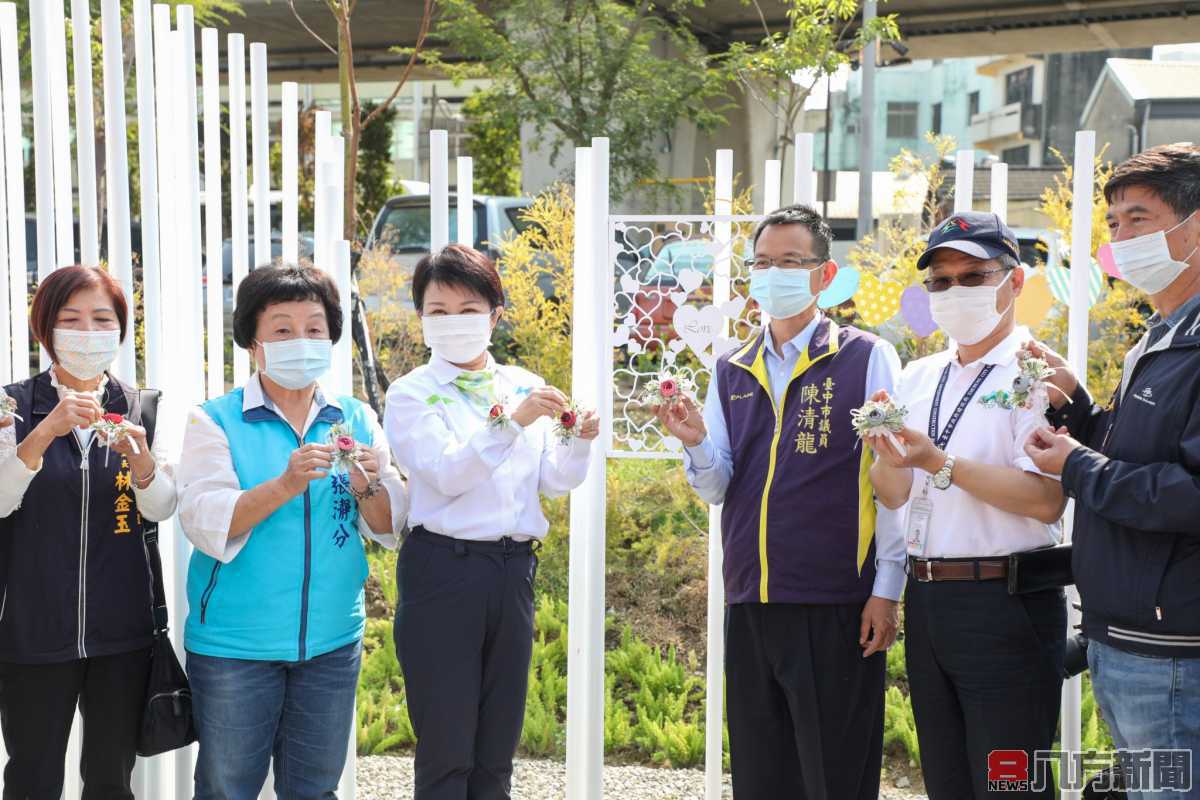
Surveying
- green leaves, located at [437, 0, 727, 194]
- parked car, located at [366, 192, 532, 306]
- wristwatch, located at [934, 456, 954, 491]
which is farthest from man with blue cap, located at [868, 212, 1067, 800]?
green leaves, located at [437, 0, 727, 194]

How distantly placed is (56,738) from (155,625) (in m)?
0.37

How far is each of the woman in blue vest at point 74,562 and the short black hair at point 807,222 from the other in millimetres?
1789

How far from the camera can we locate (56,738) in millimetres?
3014

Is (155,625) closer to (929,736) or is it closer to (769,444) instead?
(769,444)

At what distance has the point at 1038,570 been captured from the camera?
2.87 m

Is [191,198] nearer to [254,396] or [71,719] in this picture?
[254,396]

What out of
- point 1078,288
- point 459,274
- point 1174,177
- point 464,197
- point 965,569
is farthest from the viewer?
point 464,197

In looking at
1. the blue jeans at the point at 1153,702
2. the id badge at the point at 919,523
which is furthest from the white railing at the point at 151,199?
the blue jeans at the point at 1153,702

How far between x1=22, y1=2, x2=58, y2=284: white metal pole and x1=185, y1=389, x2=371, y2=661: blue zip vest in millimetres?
983

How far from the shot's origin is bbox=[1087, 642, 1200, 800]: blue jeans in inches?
98.0

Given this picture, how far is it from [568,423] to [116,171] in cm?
167

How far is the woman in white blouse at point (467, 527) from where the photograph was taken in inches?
121

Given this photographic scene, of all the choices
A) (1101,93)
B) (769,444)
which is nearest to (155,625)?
(769,444)

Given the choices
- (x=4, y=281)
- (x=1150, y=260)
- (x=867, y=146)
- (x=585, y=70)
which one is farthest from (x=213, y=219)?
(x=867, y=146)
